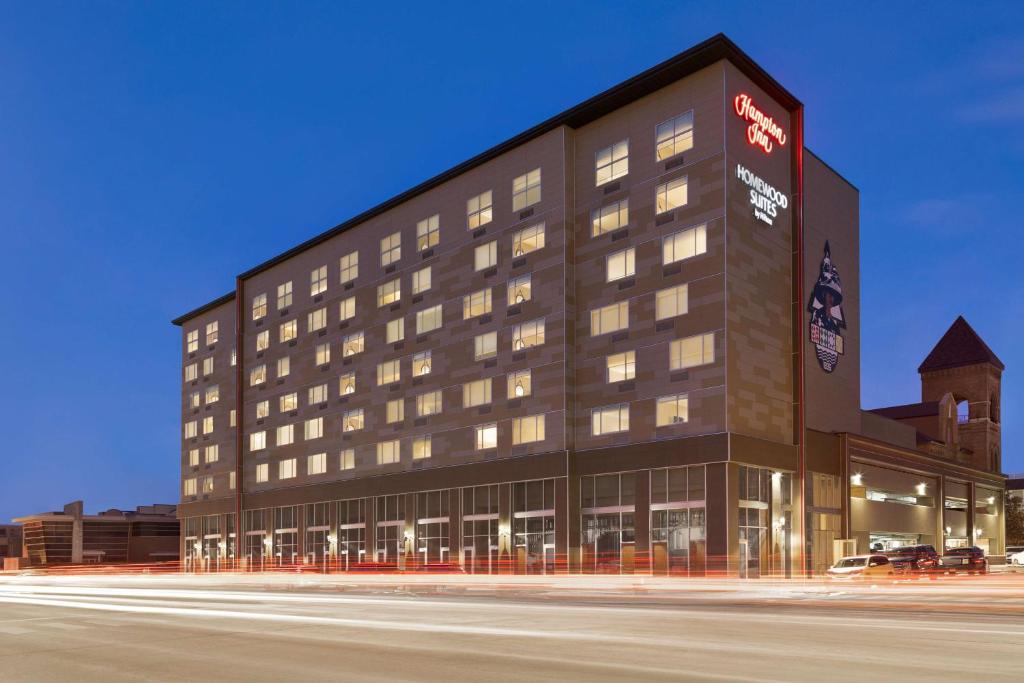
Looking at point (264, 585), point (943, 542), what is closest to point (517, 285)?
point (264, 585)

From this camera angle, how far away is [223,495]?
90188 millimetres

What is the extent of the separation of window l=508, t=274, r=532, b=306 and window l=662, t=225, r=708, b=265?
10088mm

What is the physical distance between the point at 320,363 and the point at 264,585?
28.4 m

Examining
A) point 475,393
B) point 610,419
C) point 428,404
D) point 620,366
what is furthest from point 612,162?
point 428,404

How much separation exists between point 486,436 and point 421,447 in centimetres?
734

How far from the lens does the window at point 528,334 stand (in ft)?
189

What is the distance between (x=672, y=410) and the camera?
5053 centimetres

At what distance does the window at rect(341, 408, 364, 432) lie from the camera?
72.6m

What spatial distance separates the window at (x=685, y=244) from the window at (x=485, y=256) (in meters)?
13.4

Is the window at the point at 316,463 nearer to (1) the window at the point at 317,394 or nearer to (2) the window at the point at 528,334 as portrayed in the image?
(1) the window at the point at 317,394

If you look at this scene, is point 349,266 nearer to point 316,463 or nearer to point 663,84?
point 316,463

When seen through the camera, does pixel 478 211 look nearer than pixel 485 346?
No

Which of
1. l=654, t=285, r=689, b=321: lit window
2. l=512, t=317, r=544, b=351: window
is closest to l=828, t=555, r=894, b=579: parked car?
l=654, t=285, r=689, b=321: lit window

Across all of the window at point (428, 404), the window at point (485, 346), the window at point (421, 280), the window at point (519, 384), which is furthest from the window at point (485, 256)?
the window at point (428, 404)
